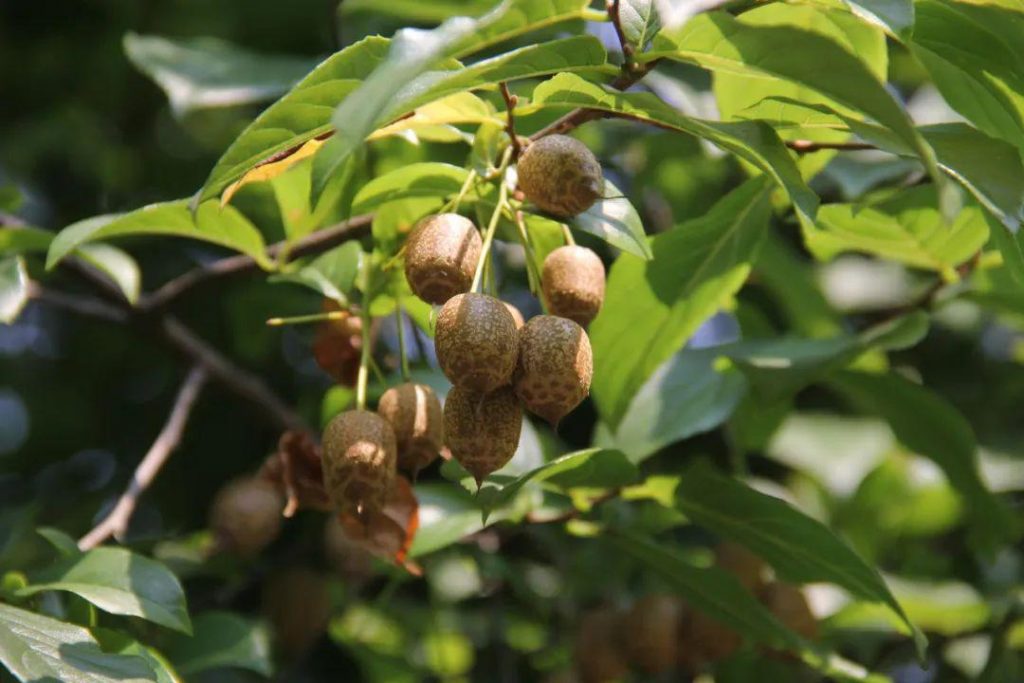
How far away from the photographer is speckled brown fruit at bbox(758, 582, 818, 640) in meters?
1.73

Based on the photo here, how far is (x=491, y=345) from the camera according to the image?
3.28 ft

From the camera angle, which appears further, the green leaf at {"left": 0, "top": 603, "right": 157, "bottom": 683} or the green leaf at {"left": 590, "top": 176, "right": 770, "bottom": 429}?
the green leaf at {"left": 590, "top": 176, "right": 770, "bottom": 429}

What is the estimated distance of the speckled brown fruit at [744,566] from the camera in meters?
1.81

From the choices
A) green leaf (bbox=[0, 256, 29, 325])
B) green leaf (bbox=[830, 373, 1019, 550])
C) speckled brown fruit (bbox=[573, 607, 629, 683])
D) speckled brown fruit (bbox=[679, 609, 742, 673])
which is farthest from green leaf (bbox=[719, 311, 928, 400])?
green leaf (bbox=[0, 256, 29, 325])

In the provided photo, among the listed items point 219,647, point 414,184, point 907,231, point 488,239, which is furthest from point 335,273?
point 907,231

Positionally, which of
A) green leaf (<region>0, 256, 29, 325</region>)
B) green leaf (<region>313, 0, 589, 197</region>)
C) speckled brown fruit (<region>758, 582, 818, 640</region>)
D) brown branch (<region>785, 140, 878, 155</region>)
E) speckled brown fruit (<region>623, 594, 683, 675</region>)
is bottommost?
speckled brown fruit (<region>623, 594, 683, 675</region>)

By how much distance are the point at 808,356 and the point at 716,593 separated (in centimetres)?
34

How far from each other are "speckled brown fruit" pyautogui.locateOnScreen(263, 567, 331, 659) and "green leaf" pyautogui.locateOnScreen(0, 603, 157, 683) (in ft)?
2.65

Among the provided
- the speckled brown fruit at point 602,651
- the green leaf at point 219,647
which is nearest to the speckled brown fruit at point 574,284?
the green leaf at point 219,647

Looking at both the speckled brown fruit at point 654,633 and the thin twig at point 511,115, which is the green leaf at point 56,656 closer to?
the thin twig at point 511,115

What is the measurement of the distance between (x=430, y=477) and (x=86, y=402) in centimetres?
83

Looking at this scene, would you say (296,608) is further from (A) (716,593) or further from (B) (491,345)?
(B) (491,345)

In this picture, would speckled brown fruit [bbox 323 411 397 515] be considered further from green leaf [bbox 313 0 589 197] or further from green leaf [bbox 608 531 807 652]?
green leaf [bbox 608 531 807 652]

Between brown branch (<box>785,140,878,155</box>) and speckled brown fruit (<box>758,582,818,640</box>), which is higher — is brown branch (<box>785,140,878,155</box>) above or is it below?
above
